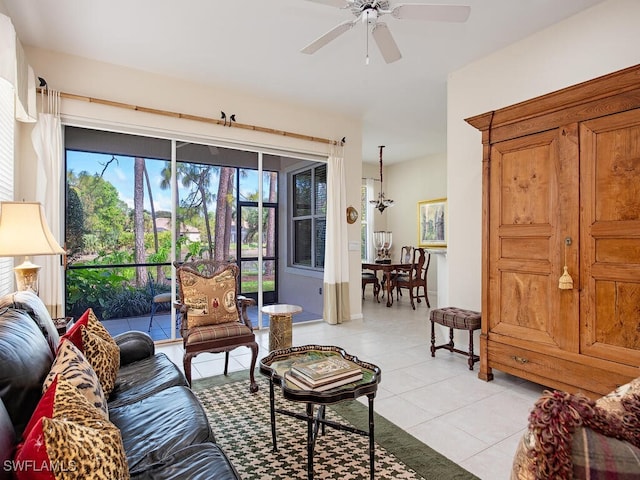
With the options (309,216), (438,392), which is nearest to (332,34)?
(438,392)

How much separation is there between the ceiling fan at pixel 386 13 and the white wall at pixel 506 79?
1351 mm

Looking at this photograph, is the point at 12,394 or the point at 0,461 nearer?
the point at 0,461

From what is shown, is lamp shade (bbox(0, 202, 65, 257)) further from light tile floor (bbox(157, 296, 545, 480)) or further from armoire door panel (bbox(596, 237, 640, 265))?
armoire door panel (bbox(596, 237, 640, 265))

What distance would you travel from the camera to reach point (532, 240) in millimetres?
2783

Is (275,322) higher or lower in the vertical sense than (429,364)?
higher

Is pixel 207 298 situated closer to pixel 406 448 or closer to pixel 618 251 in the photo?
pixel 406 448

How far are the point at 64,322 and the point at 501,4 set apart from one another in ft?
13.4

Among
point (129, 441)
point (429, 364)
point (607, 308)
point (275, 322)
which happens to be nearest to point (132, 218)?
point (275, 322)

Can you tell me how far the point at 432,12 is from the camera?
229cm

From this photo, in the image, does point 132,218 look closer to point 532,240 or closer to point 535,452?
point 532,240

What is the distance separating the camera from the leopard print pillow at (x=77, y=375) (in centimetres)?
121

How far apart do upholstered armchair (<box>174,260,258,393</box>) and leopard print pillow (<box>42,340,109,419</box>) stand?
1370mm

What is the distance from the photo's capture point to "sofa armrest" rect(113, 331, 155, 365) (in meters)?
2.30

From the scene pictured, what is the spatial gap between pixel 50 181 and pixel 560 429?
4197 mm
